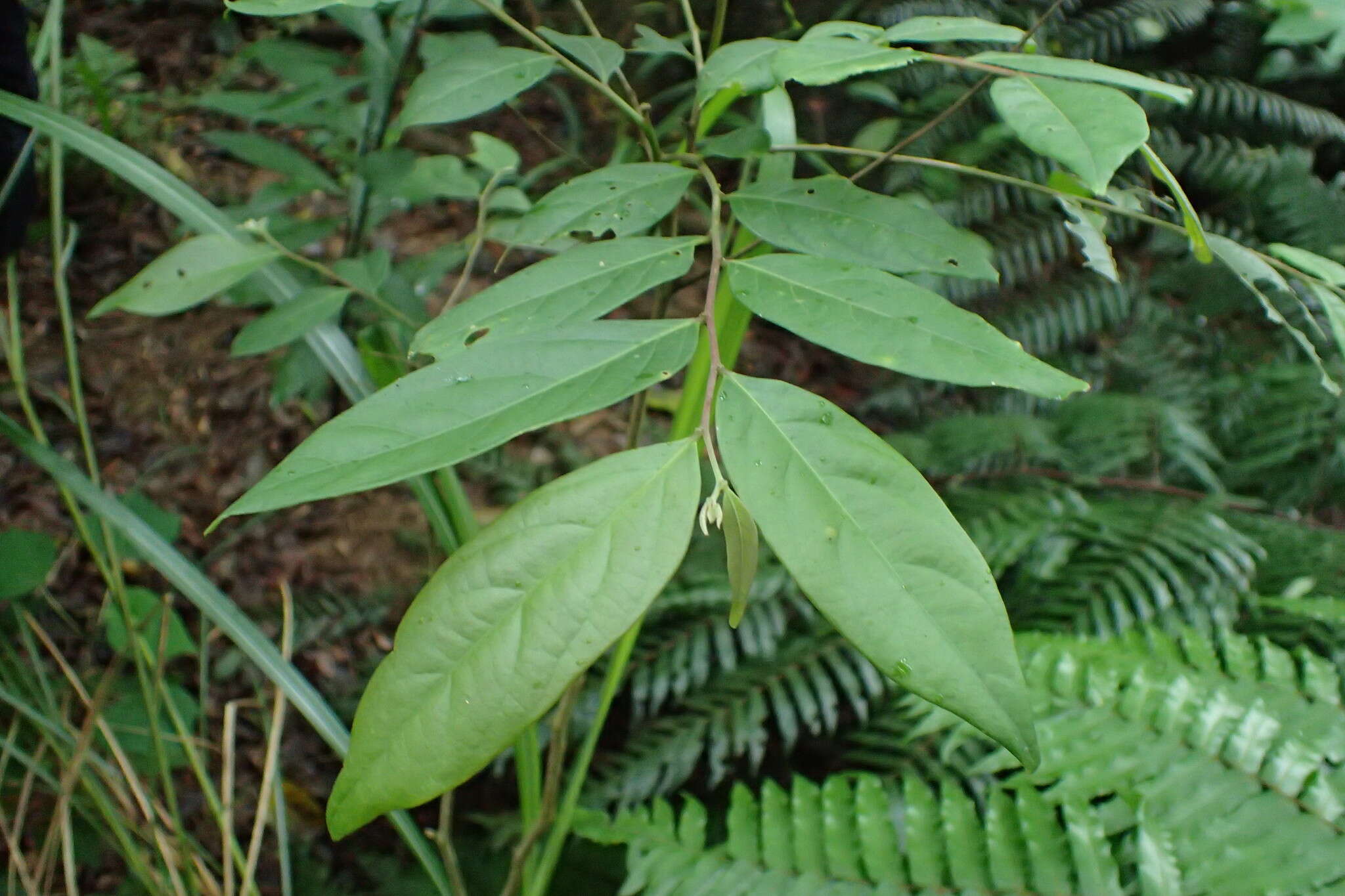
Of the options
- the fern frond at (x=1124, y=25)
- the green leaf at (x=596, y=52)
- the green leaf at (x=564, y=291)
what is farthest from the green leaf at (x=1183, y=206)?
the fern frond at (x=1124, y=25)

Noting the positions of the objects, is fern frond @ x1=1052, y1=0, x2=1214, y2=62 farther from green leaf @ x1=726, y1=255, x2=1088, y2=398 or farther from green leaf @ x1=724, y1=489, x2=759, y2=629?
green leaf @ x1=724, y1=489, x2=759, y2=629

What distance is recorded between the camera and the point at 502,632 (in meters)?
0.35

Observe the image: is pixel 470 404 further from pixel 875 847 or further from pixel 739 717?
pixel 739 717

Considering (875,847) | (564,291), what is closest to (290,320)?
(564,291)

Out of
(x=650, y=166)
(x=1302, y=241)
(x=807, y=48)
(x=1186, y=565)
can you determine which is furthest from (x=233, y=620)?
(x=1302, y=241)

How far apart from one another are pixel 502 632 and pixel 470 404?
0.37 ft

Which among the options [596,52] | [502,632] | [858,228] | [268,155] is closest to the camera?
[502,632]

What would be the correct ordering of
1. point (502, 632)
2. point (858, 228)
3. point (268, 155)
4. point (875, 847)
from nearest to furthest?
point (502, 632)
point (858, 228)
point (875, 847)
point (268, 155)

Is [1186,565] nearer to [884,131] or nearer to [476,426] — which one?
[884,131]

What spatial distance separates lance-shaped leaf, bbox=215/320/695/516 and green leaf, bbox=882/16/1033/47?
0.26 meters

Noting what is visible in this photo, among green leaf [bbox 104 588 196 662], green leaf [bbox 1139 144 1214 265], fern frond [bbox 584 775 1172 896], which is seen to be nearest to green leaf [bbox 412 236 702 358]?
green leaf [bbox 1139 144 1214 265]

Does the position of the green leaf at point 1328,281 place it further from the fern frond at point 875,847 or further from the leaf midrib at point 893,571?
the fern frond at point 875,847

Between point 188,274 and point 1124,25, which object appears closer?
point 188,274

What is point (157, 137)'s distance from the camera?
240cm
